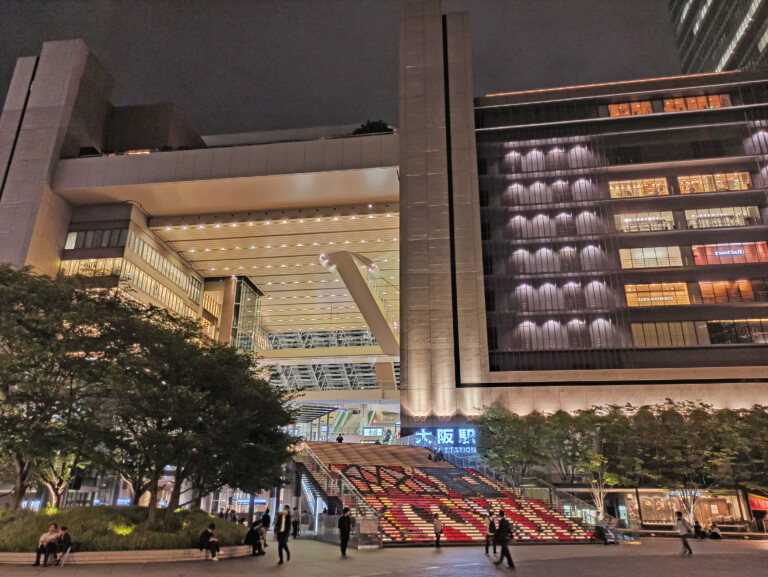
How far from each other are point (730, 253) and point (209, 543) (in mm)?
50897

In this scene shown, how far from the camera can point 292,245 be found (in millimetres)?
58406

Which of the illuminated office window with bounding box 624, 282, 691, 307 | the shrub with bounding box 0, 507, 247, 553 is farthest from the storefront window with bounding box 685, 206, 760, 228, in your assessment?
the shrub with bounding box 0, 507, 247, 553

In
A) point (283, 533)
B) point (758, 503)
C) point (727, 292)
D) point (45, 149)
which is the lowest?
point (283, 533)

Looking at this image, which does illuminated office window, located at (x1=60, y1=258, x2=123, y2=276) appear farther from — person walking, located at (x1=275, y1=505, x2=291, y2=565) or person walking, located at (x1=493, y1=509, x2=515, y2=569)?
person walking, located at (x1=493, y1=509, x2=515, y2=569)

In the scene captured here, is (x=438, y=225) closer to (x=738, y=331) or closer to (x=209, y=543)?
(x=738, y=331)

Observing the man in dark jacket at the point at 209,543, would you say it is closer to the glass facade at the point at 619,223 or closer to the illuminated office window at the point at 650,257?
the glass facade at the point at 619,223

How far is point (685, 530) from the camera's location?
17.8 m

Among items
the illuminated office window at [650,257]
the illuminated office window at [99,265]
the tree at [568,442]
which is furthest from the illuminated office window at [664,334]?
the illuminated office window at [99,265]

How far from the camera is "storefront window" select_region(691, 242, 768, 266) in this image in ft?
158

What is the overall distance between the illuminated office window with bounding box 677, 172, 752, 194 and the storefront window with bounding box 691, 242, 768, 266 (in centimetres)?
563

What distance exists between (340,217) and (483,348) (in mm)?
18697

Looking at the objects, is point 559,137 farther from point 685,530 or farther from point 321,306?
point 685,530

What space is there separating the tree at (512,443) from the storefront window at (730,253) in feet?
75.7

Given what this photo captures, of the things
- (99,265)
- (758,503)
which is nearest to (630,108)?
(758,503)
